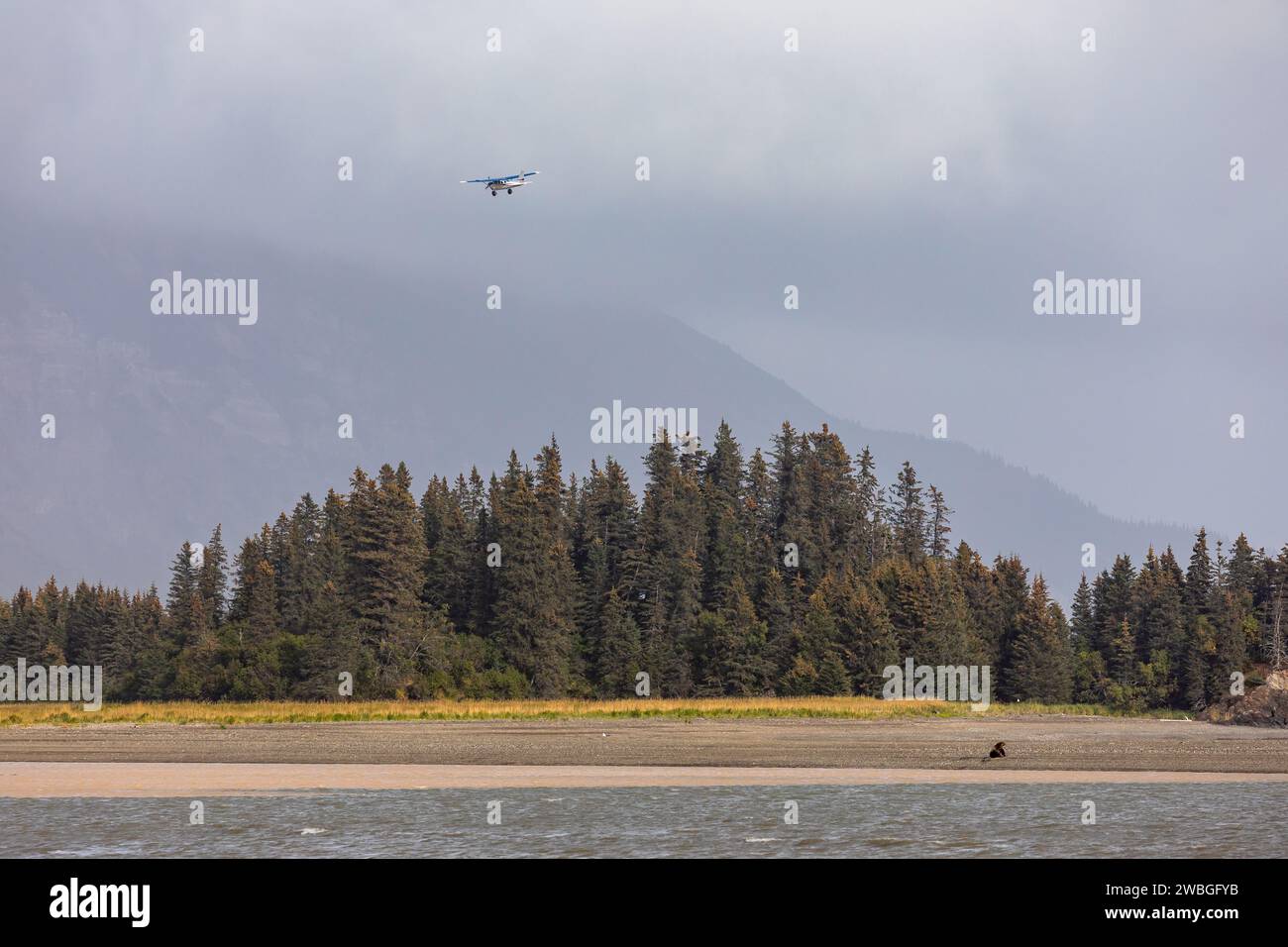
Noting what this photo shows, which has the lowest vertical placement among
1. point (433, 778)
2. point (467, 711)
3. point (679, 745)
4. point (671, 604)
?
point (467, 711)

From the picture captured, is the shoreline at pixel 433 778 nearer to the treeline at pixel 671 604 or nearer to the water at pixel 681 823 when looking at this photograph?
the water at pixel 681 823

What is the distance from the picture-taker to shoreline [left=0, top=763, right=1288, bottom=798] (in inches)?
1860

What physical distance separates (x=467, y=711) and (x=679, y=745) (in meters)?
37.1

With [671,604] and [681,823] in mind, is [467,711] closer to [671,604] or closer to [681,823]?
[671,604]

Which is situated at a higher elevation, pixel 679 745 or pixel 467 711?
pixel 679 745

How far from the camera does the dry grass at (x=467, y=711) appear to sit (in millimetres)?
92375

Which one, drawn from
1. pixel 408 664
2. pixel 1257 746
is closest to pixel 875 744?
pixel 1257 746

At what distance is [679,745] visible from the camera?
66.6 metres

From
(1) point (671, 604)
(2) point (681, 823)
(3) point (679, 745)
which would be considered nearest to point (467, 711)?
(3) point (679, 745)

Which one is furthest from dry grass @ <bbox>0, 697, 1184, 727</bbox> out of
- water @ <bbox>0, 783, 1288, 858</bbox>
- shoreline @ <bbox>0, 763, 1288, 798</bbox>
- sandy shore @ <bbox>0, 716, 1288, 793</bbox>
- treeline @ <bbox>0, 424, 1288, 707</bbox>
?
water @ <bbox>0, 783, 1288, 858</bbox>

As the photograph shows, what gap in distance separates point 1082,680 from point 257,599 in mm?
85099
